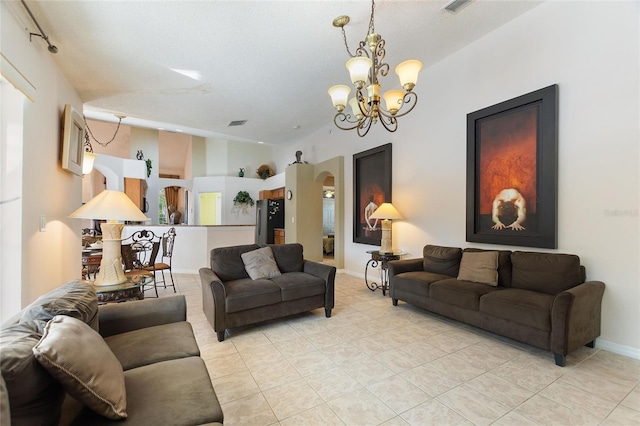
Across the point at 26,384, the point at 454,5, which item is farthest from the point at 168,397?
the point at 454,5

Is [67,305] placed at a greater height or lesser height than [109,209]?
lesser

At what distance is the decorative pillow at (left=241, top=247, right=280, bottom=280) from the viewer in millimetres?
3479

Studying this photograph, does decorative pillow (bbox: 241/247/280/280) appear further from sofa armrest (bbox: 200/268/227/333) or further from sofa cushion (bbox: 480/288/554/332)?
sofa cushion (bbox: 480/288/554/332)

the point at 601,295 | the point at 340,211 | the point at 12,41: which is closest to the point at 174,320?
the point at 12,41

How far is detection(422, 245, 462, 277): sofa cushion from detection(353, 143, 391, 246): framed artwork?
1300mm

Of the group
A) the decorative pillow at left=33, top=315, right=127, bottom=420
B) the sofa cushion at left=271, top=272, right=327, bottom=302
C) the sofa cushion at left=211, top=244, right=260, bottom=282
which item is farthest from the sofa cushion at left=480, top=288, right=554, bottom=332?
the decorative pillow at left=33, top=315, right=127, bottom=420

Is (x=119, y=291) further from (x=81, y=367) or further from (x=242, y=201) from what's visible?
(x=242, y=201)

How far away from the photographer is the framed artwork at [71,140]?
3191 millimetres

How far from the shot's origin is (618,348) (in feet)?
8.31

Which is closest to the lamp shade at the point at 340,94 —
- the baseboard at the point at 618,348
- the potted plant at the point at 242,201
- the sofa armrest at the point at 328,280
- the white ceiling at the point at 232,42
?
the white ceiling at the point at 232,42

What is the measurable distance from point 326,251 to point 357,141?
4.22 metres

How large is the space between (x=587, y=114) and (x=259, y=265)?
146 inches

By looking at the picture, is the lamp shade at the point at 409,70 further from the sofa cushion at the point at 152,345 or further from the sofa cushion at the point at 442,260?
the sofa cushion at the point at 152,345

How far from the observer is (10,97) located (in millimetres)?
2238
